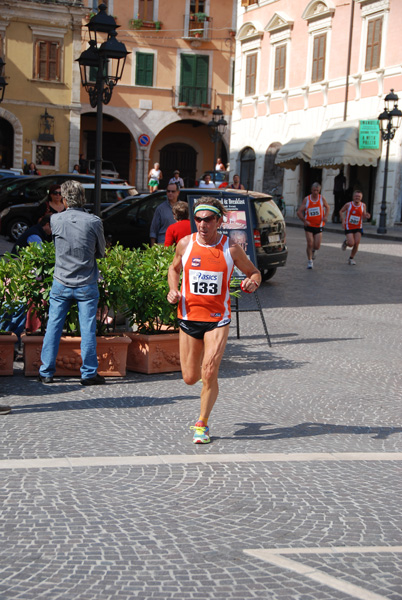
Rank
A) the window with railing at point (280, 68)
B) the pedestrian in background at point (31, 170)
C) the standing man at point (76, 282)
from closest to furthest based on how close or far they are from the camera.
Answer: the standing man at point (76, 282) < the pedestrian in background at point (31, 170) < the window with railing at point (280, 68)

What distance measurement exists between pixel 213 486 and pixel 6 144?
137 feet

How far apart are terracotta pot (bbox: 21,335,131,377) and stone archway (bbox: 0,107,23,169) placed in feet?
121

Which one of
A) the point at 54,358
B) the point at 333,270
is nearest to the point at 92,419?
the point at 54,358

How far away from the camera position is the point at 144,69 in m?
50.6

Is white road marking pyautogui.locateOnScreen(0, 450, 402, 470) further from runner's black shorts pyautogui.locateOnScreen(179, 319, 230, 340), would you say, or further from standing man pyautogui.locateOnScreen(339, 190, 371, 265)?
standing man pyautogui.locateOnScreen(339, 190, 371, 265)

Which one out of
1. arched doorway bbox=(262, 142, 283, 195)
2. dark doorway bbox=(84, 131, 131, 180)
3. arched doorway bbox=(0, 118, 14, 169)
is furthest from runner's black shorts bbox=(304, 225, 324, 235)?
dark doorway bbox=(84, 131, 131, 180)

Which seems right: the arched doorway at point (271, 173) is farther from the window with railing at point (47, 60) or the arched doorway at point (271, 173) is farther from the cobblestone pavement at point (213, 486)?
the cobblestone pavement at point (213, 486)

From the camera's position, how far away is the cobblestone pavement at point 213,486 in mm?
4207

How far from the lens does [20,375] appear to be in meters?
8.99

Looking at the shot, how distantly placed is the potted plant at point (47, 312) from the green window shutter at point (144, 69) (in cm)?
4263

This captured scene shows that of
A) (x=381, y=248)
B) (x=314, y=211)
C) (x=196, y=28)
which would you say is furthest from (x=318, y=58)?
(x=314, y=211)

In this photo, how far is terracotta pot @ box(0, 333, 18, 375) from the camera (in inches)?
346

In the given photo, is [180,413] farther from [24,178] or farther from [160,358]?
[24,178]

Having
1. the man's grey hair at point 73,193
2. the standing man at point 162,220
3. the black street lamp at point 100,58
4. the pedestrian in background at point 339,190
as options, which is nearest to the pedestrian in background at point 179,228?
the standing man at point 162,220
